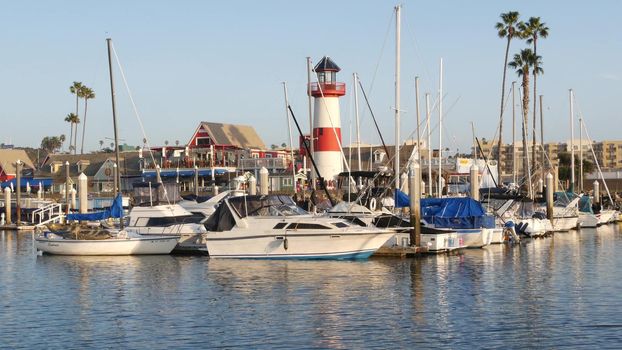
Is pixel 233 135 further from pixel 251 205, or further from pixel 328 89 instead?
pixel 251 205

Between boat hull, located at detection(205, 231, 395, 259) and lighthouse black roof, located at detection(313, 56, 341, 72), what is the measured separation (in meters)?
30.1

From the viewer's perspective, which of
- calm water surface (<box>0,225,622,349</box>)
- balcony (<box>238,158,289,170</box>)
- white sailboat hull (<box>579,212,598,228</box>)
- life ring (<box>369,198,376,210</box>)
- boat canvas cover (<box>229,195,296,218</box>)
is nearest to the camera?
calm water surface (<box>0,225,622,349</box>)

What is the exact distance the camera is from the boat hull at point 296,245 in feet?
122

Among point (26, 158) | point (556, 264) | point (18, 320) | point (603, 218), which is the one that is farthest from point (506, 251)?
point (26, 158)

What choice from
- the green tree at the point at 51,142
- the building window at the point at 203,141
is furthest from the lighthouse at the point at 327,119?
the green tree at the point at 51,142

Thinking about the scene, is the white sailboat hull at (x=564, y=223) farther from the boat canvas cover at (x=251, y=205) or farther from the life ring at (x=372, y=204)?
the boat canvas cover at (x=251, y=205)

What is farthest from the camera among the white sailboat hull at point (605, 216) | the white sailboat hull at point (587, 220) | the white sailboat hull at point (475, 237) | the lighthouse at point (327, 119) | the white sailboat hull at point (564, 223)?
the white sailboat hull at point (605, 216)

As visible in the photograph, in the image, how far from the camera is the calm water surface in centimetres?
2216

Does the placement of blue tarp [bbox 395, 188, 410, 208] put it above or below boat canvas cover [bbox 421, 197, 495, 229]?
above

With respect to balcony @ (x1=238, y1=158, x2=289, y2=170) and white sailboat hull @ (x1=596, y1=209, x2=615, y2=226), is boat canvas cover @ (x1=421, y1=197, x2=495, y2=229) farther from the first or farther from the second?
balcony @ (x1=238, y1=158, x2=289, y2=170)

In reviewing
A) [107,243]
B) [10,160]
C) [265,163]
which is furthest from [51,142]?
[107,243]

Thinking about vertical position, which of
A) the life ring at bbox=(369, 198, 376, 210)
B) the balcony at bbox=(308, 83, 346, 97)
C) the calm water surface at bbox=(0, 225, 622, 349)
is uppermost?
the balcony at bbox=(308, 83, 346, 97)

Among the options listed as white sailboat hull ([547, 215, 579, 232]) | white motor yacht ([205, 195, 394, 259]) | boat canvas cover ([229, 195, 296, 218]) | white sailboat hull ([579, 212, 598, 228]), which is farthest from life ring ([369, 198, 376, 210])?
white sailboat hull ([579, 212, 598, 228])

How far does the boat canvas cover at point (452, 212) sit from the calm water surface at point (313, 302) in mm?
2195
